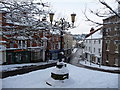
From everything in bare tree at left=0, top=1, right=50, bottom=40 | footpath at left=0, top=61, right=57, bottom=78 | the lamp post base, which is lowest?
footpath at left=0, top=61, right=57, bottom=78

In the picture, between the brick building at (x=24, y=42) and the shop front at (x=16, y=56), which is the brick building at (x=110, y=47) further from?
the shop front at (x=16, y=56)

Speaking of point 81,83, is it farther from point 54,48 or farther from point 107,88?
point 54,48

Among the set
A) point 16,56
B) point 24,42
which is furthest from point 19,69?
point 16,56

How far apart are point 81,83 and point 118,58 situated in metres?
15.0

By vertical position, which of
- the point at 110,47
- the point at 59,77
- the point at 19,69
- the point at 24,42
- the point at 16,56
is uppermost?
the point at 24,42

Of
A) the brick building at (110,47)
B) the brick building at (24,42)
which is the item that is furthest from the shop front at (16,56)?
the brick building at (110,47)

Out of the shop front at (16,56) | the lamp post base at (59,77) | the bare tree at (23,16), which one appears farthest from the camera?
the shop front at (16,56)

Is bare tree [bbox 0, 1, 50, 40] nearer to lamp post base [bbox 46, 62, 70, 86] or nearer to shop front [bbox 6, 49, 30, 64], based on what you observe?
lamp post base [bbox 46, 62, 70, 86]

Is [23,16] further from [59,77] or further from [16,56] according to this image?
[16,56]

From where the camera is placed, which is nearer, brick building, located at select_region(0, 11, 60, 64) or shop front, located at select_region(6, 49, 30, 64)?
brick building, located at select_region(0, 11, 60, 64)

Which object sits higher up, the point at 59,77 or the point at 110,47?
the point at 110,47

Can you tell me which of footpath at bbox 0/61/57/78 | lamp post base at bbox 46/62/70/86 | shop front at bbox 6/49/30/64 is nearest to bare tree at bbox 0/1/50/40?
lamp post base at bbox 46/62/70/86

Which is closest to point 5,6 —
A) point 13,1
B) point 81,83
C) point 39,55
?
point 13,1

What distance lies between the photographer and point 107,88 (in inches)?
284
